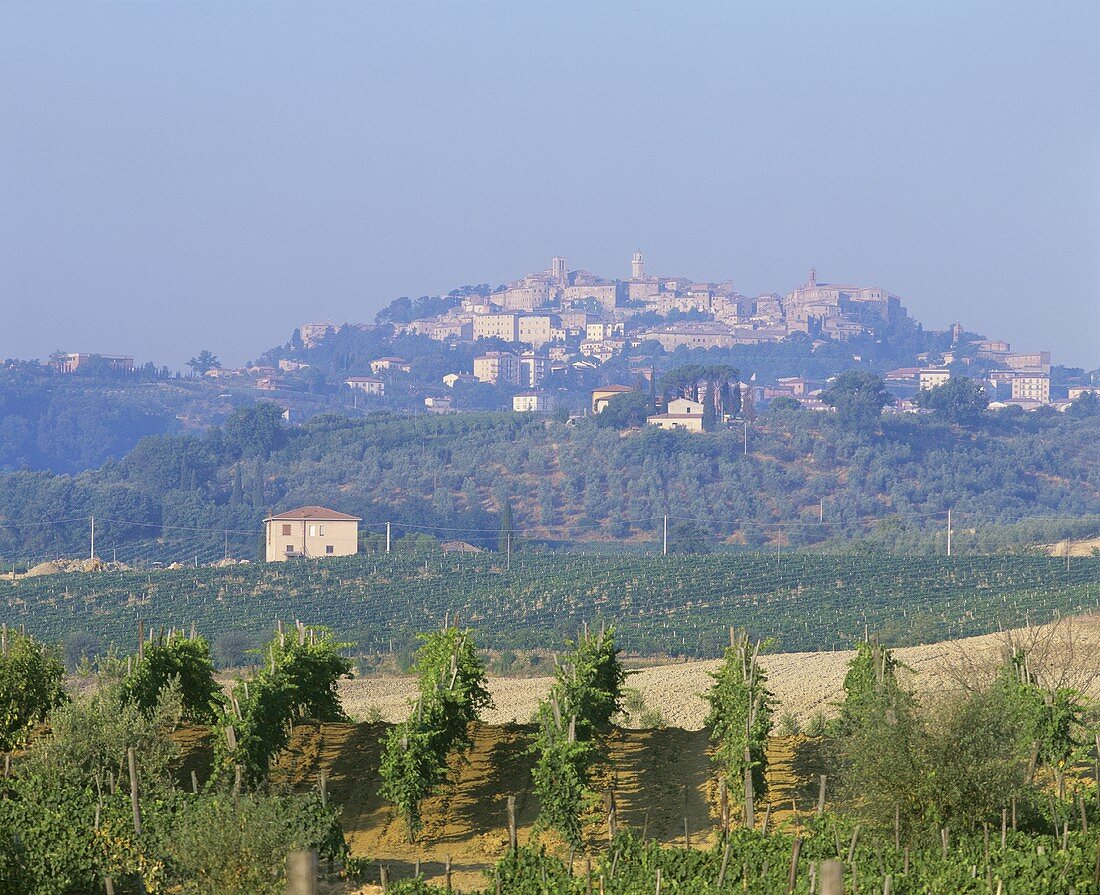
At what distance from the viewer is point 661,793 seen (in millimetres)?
16859

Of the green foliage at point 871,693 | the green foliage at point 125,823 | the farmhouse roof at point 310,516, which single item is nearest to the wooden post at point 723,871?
the green foliage at point 871,693

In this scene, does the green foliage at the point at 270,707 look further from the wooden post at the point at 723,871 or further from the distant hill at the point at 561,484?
the distant hill at the point at 561,484

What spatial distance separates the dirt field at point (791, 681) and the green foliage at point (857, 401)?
Result: 3863 inches

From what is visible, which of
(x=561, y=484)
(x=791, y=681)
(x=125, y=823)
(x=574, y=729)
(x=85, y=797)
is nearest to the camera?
(x=125, y=823)

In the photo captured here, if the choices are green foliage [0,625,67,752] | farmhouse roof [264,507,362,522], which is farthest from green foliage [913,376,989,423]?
green foliage [0,625,67,752]

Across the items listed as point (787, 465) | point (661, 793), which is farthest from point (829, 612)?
point (787, 465)

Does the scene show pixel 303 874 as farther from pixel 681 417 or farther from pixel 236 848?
pixel 681 417

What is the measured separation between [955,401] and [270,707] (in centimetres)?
13147

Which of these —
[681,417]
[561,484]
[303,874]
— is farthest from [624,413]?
[303,874]

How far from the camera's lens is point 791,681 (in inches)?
1220

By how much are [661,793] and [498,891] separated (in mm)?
5594

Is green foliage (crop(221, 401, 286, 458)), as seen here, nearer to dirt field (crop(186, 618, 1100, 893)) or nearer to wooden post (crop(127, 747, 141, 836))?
dirt field (crop(186, 618, 1100, 893))

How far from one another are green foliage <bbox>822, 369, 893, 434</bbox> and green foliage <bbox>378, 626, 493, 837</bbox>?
120 m

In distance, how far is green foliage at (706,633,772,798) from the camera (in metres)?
15.9
